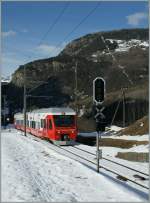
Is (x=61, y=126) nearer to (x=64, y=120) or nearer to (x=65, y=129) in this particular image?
(x=65, y=129)

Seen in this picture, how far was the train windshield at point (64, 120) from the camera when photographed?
38094mm

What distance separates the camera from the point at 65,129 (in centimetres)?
3778

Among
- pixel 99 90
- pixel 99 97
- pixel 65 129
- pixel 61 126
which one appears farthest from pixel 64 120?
pixel 99 90

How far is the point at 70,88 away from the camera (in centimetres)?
13775

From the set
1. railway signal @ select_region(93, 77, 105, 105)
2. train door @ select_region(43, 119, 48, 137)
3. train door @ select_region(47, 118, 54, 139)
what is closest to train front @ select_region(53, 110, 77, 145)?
train door @ select_region(47, 118, 54, 139)

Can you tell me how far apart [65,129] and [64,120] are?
88cm

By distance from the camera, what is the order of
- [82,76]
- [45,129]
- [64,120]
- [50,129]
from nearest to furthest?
1. [64,120]
2. [50,129]
3. [45,129]
4. [82,76]

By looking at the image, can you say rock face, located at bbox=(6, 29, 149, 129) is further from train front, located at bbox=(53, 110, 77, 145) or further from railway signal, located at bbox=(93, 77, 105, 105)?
railway signal, located at bbox=(93, 77, 105, 105)

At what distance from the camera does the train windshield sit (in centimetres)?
3809

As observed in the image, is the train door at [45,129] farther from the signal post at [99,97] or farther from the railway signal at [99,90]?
the railway signal at [99,90]

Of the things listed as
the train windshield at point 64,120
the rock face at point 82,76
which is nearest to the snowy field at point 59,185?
the train windshield at point 64,120

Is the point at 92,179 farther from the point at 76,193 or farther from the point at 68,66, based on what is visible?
the point at 68,66

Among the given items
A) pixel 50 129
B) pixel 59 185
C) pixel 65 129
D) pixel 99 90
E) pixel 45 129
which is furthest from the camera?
pixel 45 129

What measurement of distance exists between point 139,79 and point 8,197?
408 feet
